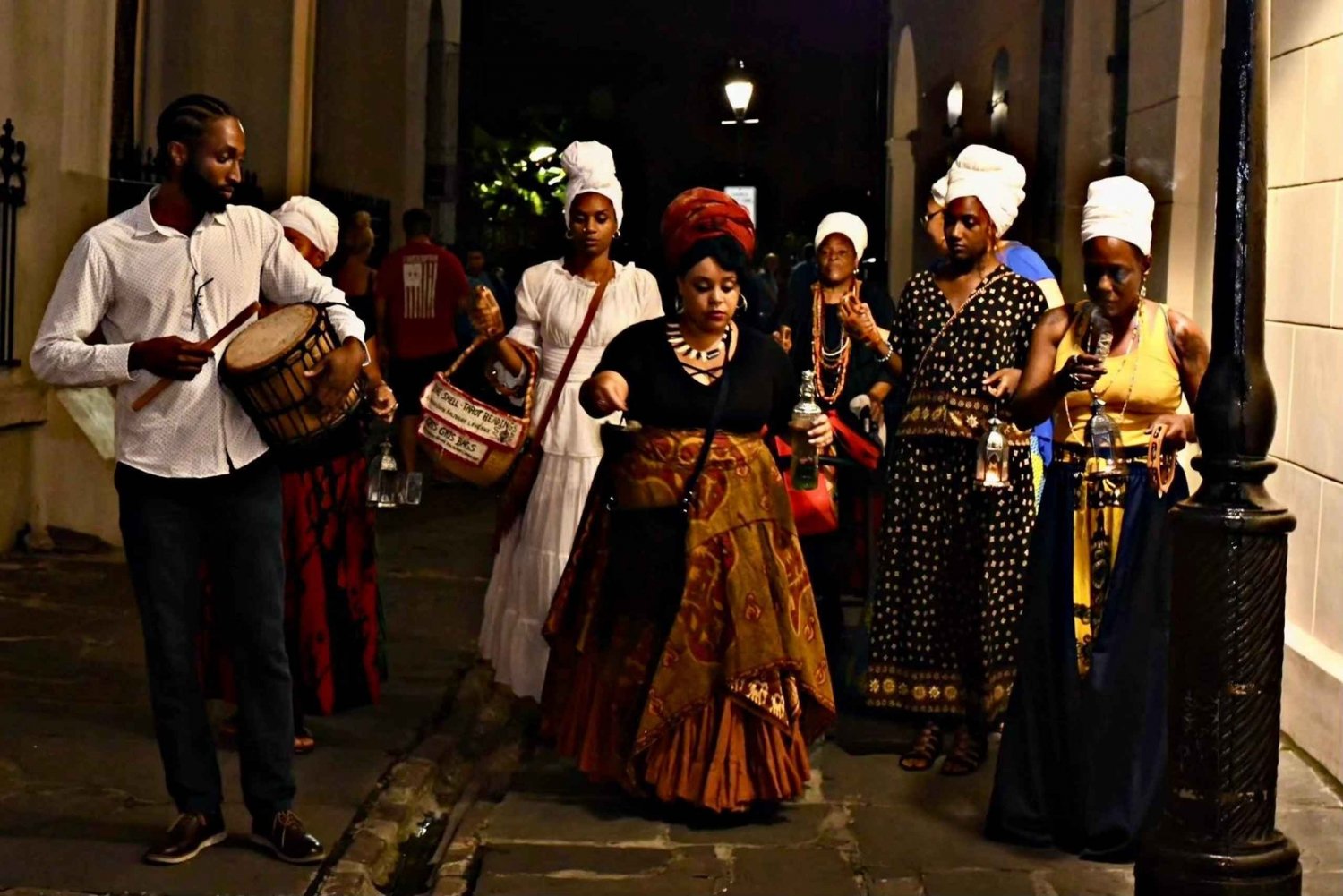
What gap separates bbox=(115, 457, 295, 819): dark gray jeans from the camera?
5523 mm

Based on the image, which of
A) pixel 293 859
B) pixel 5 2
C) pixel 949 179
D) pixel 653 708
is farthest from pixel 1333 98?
pixel 5 2

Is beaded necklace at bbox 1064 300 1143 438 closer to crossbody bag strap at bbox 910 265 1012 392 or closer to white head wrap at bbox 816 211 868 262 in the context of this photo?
crossbody bag strap at bbox 910 265 1012 392

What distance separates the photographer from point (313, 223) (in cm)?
753

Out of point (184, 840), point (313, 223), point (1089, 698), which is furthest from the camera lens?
point (313, 223)

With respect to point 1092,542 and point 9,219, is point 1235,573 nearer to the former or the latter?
point 1092,542

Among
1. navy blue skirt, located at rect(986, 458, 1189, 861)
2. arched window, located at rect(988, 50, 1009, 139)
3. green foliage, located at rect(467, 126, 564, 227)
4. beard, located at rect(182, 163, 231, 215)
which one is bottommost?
navy blue skirt, located at rect(986, 458, 1189, 861)

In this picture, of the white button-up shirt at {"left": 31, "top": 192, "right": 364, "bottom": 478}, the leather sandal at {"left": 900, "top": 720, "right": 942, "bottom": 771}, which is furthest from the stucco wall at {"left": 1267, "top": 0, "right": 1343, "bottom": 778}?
the white button-up shirt at {"left": 31, "top": 192, "right": 364, "bottom": 478}

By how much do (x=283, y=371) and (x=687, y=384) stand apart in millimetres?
1502

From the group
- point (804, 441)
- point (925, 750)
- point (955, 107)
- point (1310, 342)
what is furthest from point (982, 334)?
point (955, 107)

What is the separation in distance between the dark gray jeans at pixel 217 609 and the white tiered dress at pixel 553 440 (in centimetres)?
200

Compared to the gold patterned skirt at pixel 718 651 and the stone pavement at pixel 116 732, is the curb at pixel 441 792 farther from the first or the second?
the gold patterned skirt at pixel 718 651

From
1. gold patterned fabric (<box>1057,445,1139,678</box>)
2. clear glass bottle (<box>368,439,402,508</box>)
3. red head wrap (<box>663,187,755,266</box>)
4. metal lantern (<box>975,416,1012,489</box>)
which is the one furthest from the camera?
clear glass bottle (<box>368,439,402,508</box>)

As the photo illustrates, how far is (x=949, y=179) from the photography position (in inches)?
292

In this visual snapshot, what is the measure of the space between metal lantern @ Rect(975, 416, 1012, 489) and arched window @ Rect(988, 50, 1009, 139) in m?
11.4
